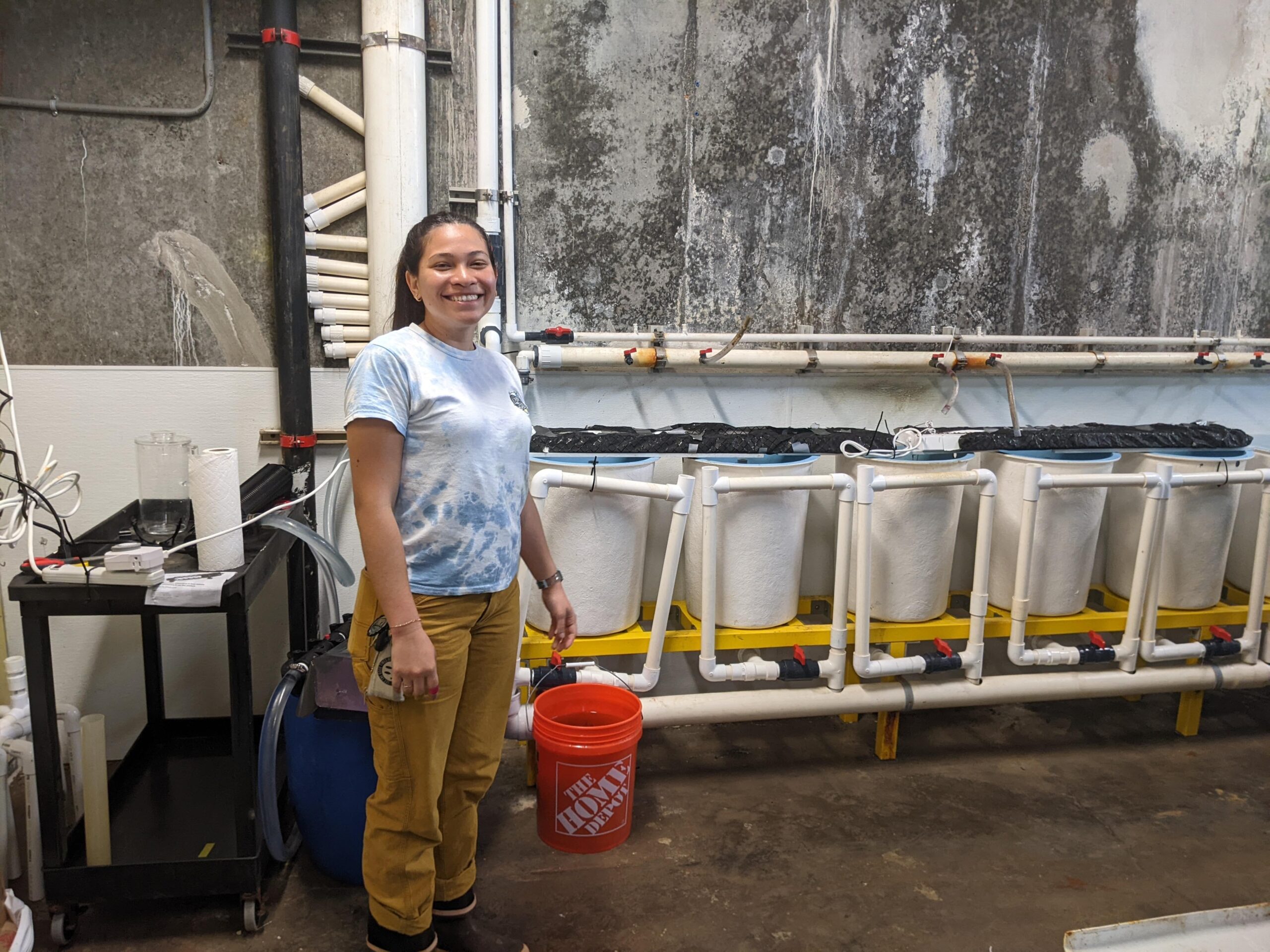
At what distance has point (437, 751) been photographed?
4.76ft

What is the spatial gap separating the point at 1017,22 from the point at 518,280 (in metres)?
1.82

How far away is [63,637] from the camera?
2340mm

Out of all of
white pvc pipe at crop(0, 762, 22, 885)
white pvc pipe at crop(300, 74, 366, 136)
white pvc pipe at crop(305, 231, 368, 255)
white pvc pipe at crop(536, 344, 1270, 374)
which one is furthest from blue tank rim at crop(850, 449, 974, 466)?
white pvc pipe at crop(0, 762, 22, 885)

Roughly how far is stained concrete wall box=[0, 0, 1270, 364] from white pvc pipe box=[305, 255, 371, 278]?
0.10 m

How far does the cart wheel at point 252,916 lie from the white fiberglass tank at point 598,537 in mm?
887

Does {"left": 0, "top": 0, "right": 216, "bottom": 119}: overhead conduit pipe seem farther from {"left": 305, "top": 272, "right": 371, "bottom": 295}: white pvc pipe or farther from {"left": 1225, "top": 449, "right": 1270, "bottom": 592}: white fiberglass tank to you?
{"left": 1225, "top": 449, "right": 1270, "bottom": 592}: white fiberglass tank

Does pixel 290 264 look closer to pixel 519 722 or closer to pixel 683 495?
pixel 683 495

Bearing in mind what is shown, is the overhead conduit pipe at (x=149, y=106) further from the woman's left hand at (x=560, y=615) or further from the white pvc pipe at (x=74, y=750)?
the woman's left hand at (x=560, y=615)

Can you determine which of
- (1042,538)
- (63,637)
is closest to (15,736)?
(63,637)

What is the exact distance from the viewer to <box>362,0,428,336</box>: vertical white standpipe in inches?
86.4

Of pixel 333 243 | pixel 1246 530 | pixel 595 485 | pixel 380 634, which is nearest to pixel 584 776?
pixel 595 485

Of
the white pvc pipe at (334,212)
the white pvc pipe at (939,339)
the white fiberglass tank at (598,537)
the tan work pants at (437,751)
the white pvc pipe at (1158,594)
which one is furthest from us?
the white pvc pipe at (939,339)

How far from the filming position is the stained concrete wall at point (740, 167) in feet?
7.23

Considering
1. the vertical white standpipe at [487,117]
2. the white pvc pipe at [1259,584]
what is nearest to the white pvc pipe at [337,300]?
the vertical white standpipe at [487,117]
